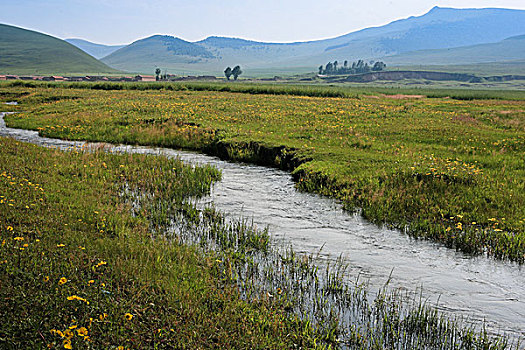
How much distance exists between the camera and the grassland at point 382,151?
13.5 m

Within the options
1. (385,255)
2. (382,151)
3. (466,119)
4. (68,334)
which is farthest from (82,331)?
(466,119)

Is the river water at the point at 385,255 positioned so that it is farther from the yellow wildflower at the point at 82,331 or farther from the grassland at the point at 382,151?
the yellow wildflower at the point at 82,331

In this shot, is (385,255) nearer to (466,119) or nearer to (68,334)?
(68,334)

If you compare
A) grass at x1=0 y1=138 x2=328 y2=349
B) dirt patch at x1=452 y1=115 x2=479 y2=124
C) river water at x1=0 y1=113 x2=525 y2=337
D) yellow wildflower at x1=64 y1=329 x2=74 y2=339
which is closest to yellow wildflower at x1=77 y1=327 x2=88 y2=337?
grass at x1=0 y1=138 x2=328 y2=349

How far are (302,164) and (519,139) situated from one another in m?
14.9

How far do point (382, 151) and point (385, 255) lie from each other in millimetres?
11782

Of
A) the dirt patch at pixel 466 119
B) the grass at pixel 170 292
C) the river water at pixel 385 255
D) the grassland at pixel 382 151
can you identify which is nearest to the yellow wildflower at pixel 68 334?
the grass at pixel 170 292

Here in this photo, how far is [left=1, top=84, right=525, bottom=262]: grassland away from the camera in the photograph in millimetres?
13500

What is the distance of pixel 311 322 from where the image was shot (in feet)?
25.2

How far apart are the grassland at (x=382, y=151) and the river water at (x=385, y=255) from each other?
33.2 inches

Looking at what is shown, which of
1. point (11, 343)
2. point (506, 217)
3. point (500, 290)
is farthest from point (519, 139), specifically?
point (11, 343)

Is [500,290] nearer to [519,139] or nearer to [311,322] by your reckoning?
[311,322]

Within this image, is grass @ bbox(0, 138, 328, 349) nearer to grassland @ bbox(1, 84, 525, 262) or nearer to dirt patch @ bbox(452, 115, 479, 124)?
grassland @ bbox(1, 84, 525, 262)

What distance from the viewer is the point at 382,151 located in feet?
72.2
